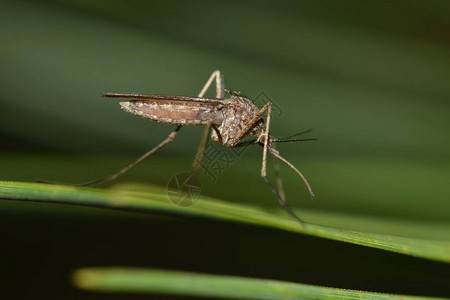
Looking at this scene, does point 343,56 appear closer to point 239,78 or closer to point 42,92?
point 239,78

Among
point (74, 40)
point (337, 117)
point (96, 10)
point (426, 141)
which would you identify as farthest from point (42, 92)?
point (426, 141)

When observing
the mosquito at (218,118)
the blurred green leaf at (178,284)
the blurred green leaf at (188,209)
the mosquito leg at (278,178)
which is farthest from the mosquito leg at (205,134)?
the blurred green leaf at (178,284)

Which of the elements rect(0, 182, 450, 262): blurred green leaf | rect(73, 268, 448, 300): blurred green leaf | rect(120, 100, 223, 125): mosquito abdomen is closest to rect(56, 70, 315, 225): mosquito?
rect(120, 100, 223, 125): mosquito abdomen
